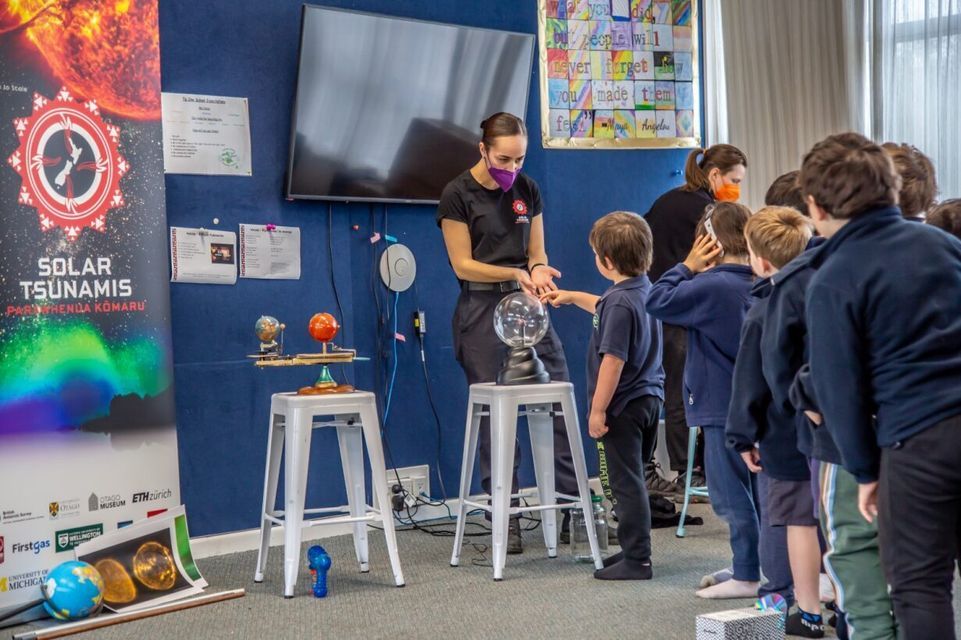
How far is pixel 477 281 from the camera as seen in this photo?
4.01 meters

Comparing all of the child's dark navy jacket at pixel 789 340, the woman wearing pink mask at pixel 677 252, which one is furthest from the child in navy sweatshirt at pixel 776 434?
the woman wearing pink mask at pixel 677 252

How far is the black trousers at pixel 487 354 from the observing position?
3.98 metres

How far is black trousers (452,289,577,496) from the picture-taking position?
3.98m

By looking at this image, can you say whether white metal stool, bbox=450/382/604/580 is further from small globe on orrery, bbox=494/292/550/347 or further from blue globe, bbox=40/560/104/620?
blue globe, bbox=40/560/104/620

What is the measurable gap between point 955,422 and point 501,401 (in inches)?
70.6

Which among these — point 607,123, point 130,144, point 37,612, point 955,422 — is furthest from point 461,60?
point 955,422

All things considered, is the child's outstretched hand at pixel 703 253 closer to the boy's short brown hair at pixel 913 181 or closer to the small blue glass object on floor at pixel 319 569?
the boy's short brown hair at pixel 913 181

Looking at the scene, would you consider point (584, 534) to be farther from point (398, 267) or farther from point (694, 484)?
point (398, 267)

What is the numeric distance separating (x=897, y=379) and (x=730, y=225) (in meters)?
1.24

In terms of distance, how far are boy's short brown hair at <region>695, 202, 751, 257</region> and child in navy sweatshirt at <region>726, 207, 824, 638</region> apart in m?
0.31

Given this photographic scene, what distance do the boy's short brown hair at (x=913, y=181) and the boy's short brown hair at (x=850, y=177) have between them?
25.2 inches

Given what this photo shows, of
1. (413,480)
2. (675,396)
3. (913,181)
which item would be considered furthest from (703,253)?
(413,480)

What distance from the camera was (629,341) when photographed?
3326 mm

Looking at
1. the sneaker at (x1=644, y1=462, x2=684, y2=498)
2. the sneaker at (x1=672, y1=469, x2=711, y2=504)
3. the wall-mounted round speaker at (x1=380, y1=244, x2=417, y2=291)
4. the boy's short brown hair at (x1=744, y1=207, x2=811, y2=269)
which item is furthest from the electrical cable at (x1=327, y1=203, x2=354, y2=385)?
the boy's short brown hair at (x1=744, y1=207, x2=811, y2=269)
